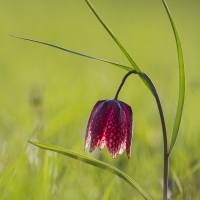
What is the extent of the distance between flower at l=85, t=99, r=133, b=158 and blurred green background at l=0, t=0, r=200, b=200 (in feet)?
0.41

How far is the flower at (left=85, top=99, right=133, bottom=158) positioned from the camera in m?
1.74

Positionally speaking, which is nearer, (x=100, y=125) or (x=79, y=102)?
(x=100, y=125)

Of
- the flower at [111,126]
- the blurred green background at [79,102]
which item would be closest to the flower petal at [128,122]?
the flower at [111,126]

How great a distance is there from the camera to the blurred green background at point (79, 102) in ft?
6.48

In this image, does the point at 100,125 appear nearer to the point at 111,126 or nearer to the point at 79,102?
the point at 111,126

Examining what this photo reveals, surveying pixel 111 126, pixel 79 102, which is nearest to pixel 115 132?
pixel 111 126

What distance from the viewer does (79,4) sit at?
11.5 metres

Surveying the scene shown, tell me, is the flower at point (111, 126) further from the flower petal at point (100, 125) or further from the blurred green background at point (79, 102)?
the blurred green background at point (79, 102)

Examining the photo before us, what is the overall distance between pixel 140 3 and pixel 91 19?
2.76 meters

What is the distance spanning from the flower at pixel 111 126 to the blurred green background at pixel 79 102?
13cm

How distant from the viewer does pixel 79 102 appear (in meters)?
3.55

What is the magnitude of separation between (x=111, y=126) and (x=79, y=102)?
70.7 inches

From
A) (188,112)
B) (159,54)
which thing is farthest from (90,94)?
(159,54)

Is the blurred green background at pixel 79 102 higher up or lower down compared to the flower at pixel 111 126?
higher up
